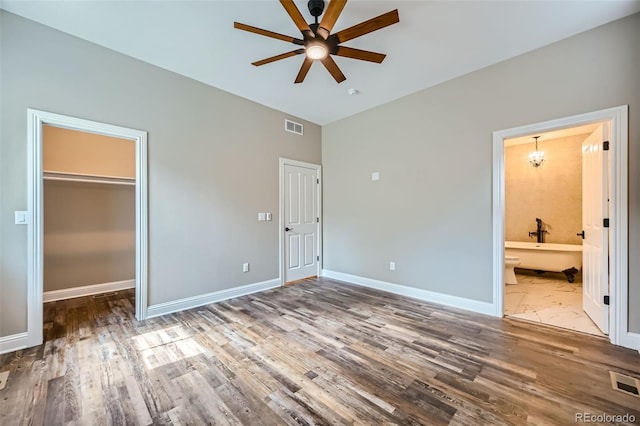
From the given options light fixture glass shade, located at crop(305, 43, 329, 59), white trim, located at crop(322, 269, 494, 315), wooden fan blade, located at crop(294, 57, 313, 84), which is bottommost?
white trim, located at crop(322, 269, 494, 315)

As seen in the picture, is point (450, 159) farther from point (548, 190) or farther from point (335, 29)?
point (548, 190)

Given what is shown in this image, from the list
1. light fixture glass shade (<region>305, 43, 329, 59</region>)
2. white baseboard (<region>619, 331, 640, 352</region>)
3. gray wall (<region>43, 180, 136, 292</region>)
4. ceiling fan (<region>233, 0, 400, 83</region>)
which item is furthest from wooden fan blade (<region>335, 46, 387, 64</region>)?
gray wall (<region>43, 180, 136, 292</region>)

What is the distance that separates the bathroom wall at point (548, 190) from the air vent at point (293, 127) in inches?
171

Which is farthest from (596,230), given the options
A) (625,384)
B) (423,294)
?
(423,294)

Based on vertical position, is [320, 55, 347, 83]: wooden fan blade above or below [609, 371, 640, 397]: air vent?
above

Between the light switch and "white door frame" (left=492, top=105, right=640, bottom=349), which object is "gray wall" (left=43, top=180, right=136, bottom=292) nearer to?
the light switch

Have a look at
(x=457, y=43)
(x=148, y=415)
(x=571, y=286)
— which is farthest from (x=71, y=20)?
(x=571, y=286)

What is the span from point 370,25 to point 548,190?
5707 millimetres

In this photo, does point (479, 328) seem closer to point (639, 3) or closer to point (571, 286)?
point (571, 286)

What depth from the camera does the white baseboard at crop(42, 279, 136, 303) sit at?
364cm

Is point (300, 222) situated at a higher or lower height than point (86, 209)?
lower

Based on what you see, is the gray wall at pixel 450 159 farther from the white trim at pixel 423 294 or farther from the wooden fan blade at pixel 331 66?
the wooden fan blade at pixel 331 66

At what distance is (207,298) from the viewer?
11.7ft

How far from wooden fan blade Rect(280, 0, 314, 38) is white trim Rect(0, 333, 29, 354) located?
145 inches
